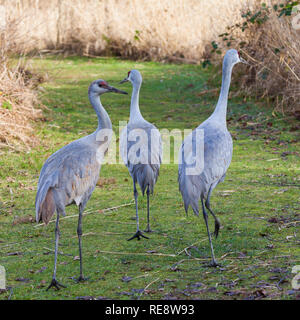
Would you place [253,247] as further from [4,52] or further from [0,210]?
[4,52]

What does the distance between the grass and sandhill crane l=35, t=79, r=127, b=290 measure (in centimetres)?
46

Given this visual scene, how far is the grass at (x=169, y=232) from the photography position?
14.3ft

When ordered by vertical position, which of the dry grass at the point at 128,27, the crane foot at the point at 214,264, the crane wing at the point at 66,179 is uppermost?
the dry grass at the point at 128,27

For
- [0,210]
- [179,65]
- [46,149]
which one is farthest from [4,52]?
[179,65]

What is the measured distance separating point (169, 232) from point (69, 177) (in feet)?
4.85

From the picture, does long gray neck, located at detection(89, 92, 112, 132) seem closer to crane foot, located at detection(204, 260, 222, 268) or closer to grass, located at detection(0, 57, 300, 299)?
grass, located at detection(0, 57, 300, 299)

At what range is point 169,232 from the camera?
5.66 meters

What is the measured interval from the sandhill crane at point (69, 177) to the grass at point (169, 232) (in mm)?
458

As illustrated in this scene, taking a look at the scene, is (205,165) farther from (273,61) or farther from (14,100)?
(273,61)

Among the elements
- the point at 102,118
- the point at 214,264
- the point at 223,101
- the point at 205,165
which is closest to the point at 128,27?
the point at 223,101

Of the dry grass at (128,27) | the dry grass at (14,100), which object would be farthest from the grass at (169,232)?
the dry grass at (128,27)

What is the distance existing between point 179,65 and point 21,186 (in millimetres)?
10314

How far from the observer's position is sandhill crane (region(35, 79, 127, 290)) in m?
4.51

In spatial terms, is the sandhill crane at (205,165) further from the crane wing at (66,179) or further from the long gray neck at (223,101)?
the crane wing at (66,179)
